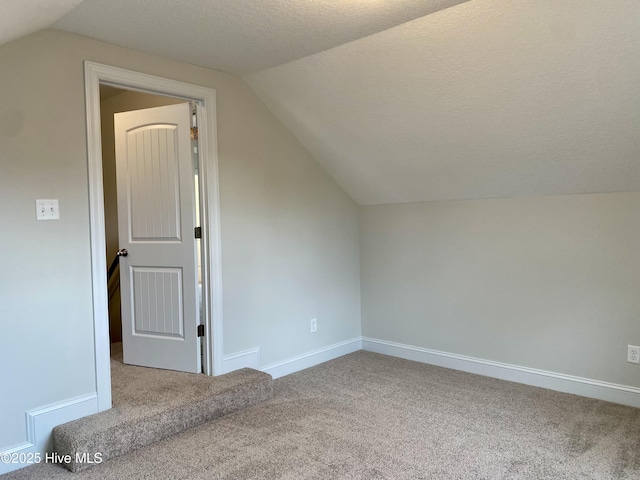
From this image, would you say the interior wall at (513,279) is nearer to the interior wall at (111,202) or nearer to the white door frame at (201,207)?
the white door frame at (201,207)

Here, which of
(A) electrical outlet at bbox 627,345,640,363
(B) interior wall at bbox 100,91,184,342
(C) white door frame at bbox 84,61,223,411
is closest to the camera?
(C) white door frame at bbox 84,61,223,411

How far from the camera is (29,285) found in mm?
2393

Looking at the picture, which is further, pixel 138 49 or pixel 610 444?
pixel 138 49

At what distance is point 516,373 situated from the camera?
11.3ft

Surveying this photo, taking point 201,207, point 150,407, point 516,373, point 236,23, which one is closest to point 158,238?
point 201,207

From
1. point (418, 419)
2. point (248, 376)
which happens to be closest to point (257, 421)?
point (248, 376)

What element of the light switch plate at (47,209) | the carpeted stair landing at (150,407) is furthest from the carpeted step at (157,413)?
the light switch plate at (47,209)

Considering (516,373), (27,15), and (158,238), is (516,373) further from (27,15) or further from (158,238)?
(27,15)

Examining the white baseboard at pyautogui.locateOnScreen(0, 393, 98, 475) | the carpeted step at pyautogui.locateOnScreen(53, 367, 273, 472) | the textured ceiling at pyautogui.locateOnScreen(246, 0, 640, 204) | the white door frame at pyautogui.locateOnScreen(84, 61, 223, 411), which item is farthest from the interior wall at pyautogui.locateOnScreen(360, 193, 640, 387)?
the white baseboard at pyautogui.locateOnScreen(0, 393, 98, 475)

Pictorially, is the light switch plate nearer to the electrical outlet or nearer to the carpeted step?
the carpeted step

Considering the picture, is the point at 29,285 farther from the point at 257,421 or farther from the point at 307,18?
the point at 307,18

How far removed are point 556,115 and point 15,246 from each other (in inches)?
119

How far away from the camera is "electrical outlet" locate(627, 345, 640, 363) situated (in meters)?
2.93

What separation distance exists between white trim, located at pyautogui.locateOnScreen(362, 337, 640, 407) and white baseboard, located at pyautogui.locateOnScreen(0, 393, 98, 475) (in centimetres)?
255
